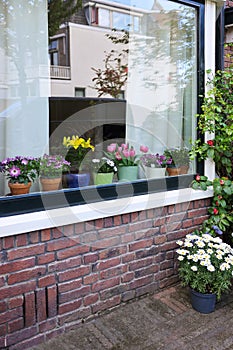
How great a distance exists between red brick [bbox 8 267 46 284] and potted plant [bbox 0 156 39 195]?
435mm

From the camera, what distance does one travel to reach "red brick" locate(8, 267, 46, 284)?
1.81 m

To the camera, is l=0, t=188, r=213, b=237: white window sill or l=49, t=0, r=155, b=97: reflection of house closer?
l=0, t=188, r=213, b=237: white window sill

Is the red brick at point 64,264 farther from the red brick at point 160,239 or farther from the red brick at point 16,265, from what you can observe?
the red brick at point 160,239

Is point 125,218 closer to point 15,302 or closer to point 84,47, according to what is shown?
point 15,302

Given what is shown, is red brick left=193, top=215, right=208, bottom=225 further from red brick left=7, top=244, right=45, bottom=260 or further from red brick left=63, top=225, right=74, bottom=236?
red brick left=7, top=244, right=45, bottom=260

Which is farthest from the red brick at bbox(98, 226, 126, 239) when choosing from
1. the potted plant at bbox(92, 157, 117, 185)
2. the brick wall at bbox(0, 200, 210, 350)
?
the potted plant at bbox(92, 157, 117, 185)

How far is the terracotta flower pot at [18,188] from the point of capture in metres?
1.88

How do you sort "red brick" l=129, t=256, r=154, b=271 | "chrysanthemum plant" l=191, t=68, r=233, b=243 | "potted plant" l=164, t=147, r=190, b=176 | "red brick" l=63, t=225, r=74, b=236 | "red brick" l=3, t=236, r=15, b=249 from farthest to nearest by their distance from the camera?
"potted plant" l=164, t=147, r=190, b=176 → "chrysanthemum plant" l=191, t=68, r=233, b=243 → "red brick" l=129, t=256, r=154, b=271 → "red brick" l=63, t=225, r=74, b=236 → "red brick" l=3, t=236, r=15, b=249

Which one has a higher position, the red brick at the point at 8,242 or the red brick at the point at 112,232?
the red brick at the point at 8,242

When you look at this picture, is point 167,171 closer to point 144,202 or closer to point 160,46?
point 144,202

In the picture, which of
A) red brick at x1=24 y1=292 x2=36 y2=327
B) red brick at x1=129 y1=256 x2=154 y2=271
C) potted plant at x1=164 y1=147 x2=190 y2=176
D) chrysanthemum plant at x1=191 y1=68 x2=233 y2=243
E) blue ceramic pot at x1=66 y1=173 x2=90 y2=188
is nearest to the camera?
red brick at x1=24 y1=292 x2=36 y2=327

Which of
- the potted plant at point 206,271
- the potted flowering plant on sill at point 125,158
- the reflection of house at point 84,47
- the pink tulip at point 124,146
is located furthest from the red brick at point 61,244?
the reflection of house at point 84,47

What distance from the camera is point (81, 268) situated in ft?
6.83

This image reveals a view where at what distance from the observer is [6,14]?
1915 millimetres
